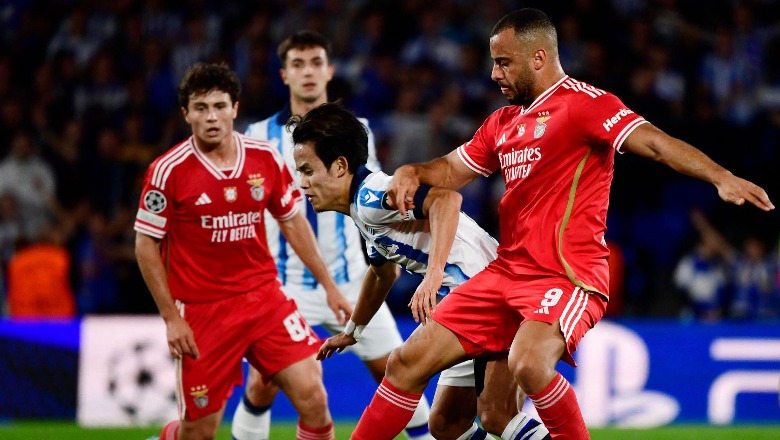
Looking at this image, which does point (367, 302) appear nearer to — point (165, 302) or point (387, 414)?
point (387, 414)

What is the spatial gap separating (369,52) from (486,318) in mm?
7875

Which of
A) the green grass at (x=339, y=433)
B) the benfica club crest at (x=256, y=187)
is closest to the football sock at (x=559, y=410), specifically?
the benfica club crest at (x=256, y=187)

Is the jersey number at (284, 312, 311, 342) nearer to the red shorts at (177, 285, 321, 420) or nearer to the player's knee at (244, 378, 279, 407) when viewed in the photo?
the red shorts at (177, 285, 321, 420)

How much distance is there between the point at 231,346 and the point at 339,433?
2.47 metres

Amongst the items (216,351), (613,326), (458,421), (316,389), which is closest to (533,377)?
(458,421)

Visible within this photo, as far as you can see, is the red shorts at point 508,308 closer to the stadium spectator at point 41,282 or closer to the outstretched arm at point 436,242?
the outstretched arm at point 436,242

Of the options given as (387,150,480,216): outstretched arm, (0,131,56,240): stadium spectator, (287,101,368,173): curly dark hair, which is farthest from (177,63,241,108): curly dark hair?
A: (0,131,56,240): stadium spectator

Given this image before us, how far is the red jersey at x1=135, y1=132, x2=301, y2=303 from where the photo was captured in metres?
5.90

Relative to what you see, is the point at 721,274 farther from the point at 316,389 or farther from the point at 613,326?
the point at 316,389

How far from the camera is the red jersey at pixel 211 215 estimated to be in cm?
590

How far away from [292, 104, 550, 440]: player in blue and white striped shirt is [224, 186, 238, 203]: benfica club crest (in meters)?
0.88

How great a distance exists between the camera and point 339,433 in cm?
822

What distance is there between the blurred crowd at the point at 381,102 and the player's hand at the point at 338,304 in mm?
4941

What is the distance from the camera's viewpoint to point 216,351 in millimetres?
5938
